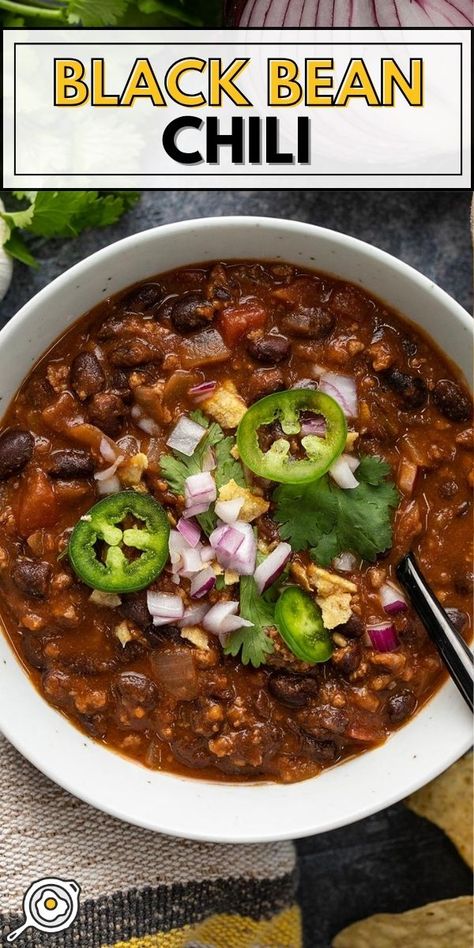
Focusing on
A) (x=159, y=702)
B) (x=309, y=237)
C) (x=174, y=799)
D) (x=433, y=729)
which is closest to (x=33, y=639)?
(x=159, y=702)

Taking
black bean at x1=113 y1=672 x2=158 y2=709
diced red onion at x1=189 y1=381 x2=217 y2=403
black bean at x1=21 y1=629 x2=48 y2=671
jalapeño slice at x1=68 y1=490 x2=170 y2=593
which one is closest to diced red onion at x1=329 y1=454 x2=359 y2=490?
diced red onion at x1=189 y1=381 x2=217 y2=403

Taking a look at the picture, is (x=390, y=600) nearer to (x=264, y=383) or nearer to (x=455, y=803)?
(x=264, y=383)

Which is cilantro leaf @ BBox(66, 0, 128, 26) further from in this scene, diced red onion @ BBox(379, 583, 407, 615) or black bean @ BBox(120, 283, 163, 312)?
diced red onion @ BBox(379, 583, 407, 615)

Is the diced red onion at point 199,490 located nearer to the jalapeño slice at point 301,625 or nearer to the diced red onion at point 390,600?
the jalapeño slice at point 301,625

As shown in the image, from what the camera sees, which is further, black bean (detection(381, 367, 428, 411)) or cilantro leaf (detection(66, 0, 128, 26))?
cilantro leaf (detection(66, 0, 128, 26))

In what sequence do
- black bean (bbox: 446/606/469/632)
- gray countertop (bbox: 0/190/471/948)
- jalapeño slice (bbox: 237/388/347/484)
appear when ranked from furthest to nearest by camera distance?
gray countertop (bbox: 0/190/471/948) < black bean (bbox: 446/606/469/632) < jalapeño slice (bbox: 237/388/347/484)

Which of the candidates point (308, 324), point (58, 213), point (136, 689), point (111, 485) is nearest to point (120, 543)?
point (111, 485)

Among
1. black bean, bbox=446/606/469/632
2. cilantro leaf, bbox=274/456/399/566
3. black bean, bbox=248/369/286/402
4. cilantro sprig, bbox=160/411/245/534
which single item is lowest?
black bean, bbox=446/606/469/632
